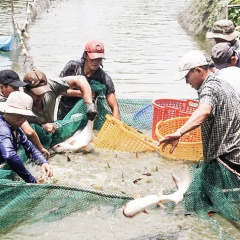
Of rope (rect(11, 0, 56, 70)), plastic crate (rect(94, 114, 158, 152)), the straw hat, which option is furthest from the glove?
rope (rect(11, 0, 56, 70))

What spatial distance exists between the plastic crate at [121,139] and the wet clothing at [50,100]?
2.58 feet

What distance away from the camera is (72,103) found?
303 inches

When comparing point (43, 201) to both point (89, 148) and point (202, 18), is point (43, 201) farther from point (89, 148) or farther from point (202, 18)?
point (202, 18)

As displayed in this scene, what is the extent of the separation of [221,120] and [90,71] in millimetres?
3117

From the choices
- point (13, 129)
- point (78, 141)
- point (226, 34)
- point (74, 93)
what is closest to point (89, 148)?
point (78, 141)

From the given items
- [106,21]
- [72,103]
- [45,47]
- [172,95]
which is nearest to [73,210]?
[72,103]

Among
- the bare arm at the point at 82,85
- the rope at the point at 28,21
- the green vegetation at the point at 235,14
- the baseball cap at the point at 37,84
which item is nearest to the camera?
the baseball cap at the point at 37,84

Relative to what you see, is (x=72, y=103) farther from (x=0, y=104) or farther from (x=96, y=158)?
(x=0, y=104)

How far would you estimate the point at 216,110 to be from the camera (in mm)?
4793

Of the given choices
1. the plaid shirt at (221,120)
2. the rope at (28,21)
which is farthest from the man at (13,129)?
the rope at (28,21)

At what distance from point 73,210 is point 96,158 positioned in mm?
1956

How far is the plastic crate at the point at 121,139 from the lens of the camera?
6934 mm

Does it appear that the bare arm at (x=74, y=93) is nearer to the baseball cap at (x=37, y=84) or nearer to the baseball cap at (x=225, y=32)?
the baseball cap at (x=37, y=84)

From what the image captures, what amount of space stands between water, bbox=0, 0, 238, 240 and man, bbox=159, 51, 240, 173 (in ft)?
2.87
